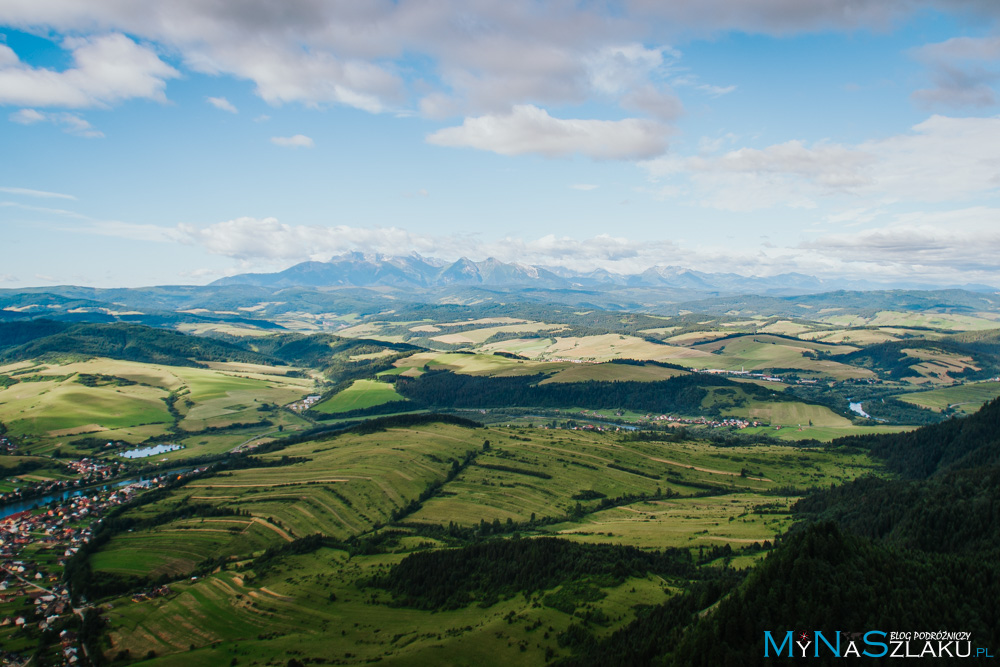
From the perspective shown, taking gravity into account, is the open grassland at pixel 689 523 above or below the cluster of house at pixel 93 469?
above

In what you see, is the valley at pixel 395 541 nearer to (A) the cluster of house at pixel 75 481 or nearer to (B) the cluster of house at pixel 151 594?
(B) the cluster of house at pixel 151 594

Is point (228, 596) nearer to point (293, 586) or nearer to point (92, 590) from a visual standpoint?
point (293, 586)

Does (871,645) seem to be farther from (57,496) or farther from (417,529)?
(57,496)

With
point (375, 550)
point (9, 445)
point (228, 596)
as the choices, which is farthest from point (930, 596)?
point (9, 445)

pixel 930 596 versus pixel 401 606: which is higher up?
pixel 930 596

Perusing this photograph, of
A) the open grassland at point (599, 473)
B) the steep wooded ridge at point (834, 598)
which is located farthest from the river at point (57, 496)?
the steep wooded ridge at point (834, 598)
